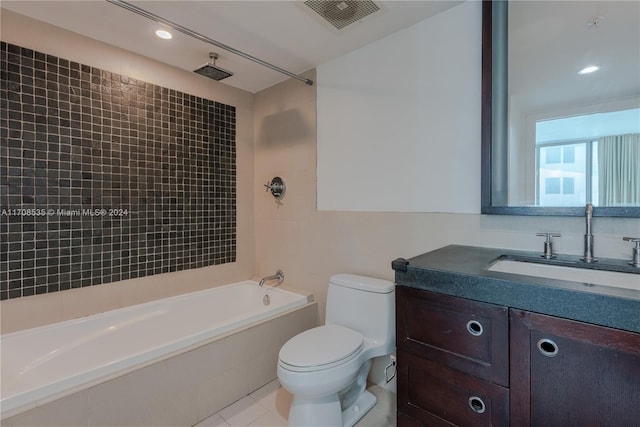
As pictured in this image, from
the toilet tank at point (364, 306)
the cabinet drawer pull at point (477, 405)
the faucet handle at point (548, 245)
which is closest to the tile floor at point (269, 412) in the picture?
the toilet tank at point (364, 306)

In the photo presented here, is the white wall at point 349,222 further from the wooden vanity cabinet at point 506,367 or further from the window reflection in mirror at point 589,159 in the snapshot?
the wooden vanity cabinet at point 506,367

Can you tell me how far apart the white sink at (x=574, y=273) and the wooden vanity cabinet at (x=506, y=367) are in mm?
286

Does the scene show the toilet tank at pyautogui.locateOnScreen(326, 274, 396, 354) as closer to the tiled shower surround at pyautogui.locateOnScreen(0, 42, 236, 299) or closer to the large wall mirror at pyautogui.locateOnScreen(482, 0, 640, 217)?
the large wall mirror at pyautogui.locateOnScreen(482, 0, 640, 217)

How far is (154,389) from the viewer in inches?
60.2

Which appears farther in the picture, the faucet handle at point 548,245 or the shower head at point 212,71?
the shower head at point 212,71

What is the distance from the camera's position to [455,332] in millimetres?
1054

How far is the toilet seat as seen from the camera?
144 cm

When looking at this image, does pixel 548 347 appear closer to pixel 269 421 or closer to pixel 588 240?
pixel 588 240

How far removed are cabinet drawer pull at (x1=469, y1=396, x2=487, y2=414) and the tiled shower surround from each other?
7.17 ft

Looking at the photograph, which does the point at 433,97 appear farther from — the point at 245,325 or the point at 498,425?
the point at 245,325

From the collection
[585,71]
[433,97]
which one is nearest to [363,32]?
[433,97]

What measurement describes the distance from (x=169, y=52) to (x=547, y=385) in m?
2.72

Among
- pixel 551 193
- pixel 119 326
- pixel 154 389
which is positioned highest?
pixel 551 193

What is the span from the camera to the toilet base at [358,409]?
1673 mm
